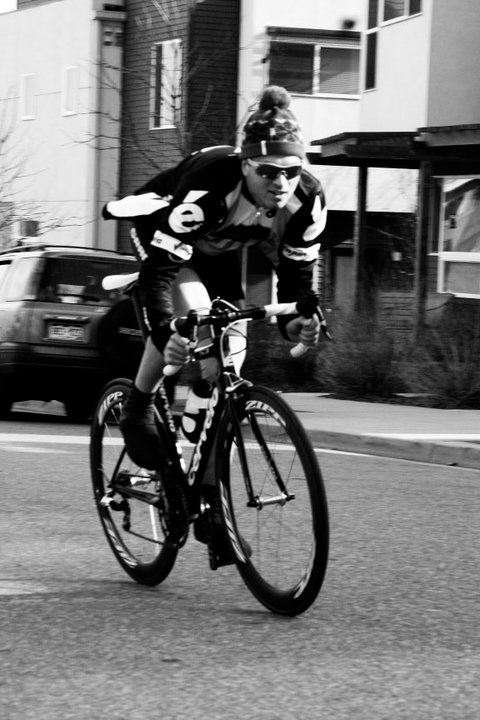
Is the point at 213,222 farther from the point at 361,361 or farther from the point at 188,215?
the point at 361,361

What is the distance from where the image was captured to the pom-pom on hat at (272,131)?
5000mm

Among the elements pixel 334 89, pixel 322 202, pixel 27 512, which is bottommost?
pixel 27 512

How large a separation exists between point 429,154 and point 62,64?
17.2 m

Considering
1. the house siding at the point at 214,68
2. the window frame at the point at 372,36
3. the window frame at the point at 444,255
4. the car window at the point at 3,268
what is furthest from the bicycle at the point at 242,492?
the house siding at the point at 214,68

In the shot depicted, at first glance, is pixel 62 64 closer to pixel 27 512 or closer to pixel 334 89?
pixel 334 89

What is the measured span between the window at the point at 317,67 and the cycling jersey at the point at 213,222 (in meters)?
26.2

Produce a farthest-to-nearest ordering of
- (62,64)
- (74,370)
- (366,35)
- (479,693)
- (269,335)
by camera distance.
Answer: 1. (62,64)
2. (366,35)
3. (269,335)
4. (74,370)
5. (479,693)

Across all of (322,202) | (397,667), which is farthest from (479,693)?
(322,202)

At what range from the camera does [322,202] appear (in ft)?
17.7

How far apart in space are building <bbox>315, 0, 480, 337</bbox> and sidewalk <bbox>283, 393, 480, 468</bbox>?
14.7 feet

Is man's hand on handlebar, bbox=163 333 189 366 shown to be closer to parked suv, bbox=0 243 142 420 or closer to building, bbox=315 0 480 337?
parked suv, bbox=0 243 142 420

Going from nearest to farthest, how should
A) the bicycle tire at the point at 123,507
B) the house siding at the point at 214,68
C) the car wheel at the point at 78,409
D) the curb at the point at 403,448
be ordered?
the bicycle tire at the point at 123,507, the curb at the point at 403,448, the car wheel at the point at 78,409, the house siding at the point at 214,68

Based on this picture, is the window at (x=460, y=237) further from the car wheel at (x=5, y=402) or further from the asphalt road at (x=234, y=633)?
the asphalt road at (x=234, y=633)

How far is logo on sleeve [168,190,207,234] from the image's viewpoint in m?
5.14
